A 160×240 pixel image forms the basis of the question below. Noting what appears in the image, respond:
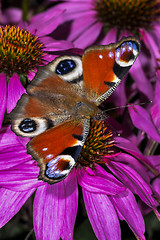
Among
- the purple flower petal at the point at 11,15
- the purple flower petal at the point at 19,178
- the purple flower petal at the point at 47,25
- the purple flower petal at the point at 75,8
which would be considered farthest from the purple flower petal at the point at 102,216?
the purple flower petal at the point at 11,15

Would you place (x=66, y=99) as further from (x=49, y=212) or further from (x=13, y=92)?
(x=49, y=212)

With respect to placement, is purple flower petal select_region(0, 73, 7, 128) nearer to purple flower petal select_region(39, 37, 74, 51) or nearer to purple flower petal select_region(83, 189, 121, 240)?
purple flower petal select_region(39, 37, 74, 51)

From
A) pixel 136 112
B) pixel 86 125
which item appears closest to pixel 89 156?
pixel 86 125

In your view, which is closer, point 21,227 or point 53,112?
point 53,112

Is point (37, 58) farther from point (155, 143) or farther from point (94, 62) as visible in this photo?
point (155, 143)

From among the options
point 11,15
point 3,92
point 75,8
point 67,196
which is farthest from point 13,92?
point 11,15

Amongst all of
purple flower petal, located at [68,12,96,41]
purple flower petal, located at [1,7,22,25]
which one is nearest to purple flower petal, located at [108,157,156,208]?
purple flower petal, located at [68,12,96,41]

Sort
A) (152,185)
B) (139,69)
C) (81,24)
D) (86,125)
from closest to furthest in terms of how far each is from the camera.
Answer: (86,125) → (152,185) → (139,69) → (81,24)
